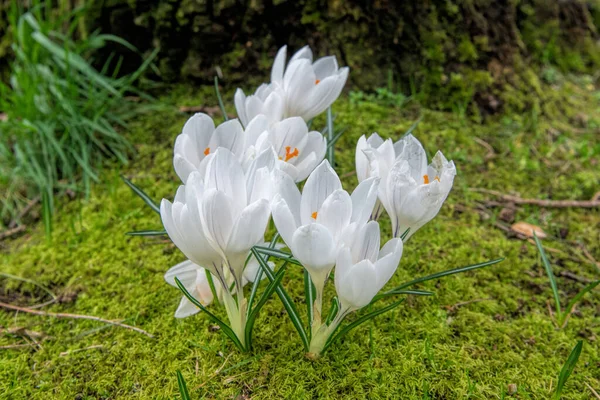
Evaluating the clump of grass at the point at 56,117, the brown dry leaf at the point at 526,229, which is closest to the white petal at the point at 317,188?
the brown dry leaf at the point at 526,229

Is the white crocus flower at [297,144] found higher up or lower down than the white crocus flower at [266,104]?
lower down

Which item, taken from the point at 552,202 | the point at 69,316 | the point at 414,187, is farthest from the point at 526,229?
the point at 69,316

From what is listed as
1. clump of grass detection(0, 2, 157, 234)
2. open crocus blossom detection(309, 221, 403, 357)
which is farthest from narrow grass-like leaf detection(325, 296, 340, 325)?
Result: clump of grass detection(0, 2, 157, 234)

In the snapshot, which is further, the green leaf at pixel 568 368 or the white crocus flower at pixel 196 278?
the white crocus flower at pixel 196 278

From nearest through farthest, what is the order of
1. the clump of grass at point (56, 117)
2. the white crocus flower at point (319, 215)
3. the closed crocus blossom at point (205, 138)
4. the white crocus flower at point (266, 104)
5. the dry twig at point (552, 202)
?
the white crocus flower at point (319, 215) < the closed crocus blossom at point (205, 138) < the white crocus flower at point (266, 104) < the dry twig at point (552, 202) < the clump of grass at point (56, 117)

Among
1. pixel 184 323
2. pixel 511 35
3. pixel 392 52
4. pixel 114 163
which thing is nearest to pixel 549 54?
pixel 511 35

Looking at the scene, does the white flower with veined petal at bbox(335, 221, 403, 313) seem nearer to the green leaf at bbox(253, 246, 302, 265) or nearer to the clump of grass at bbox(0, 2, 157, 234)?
the green leaf at bbox(253, 246, 302, 265)

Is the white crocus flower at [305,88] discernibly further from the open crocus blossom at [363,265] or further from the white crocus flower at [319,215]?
the open crocus blossom at [363,265]
